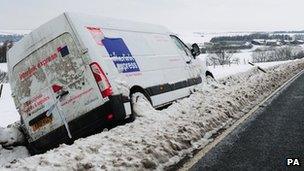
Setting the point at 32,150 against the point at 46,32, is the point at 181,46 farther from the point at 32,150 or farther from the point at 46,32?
the point at 32,150

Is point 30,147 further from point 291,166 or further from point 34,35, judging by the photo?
point 291,166

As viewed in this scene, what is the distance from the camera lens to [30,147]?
8.62 meters

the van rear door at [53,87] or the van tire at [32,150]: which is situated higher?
the van rear door at [53,87]

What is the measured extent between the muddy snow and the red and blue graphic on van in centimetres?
75

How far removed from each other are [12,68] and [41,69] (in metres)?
0.73

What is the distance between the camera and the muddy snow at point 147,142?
605cm

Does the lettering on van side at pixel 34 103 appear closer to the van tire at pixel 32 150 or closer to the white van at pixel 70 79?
the white van at pixel 70 79

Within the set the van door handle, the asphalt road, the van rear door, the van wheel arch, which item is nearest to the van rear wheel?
the van wheel arch

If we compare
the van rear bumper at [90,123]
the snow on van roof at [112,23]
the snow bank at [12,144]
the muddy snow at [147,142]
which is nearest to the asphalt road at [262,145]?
the muddy snow at [147,142]

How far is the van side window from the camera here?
42.6ft

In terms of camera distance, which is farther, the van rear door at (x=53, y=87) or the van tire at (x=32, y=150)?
the van tire at (x=32, y=150)

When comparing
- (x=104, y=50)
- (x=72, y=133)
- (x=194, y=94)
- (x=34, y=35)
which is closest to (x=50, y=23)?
(x=34, y=35)

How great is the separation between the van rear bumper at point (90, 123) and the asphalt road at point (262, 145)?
1.75 m

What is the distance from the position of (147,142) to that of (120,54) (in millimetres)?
2348
